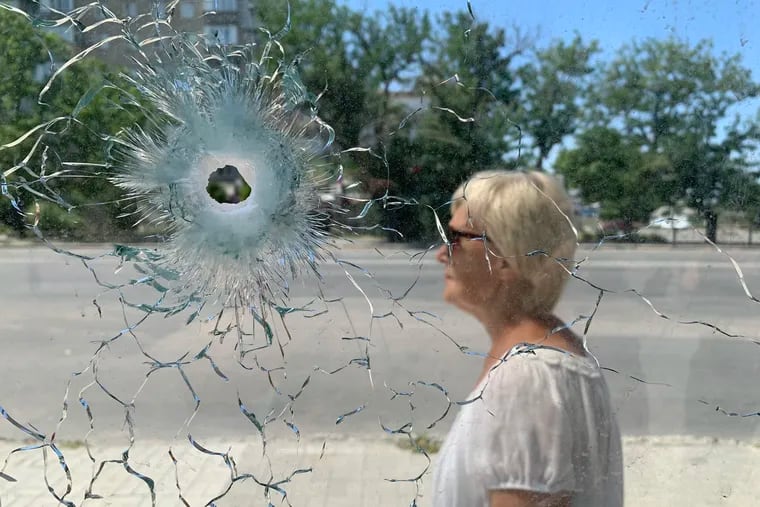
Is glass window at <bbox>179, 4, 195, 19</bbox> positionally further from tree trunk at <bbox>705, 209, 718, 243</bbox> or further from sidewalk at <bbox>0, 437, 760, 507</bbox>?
tree trunk at <bbox>705, 209, 718, 243</bbox>

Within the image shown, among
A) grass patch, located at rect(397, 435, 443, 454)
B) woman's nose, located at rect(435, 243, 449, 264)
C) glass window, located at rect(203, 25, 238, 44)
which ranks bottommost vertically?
grass patch, located at rect(397, 435, 443, 454)

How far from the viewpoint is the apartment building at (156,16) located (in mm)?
1031

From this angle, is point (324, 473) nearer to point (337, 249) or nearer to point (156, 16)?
point (337, 249)

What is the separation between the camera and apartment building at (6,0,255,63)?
1031mm

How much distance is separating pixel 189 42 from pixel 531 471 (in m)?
0.97

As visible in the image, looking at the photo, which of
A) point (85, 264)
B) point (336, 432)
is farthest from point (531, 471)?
point (85, 264)

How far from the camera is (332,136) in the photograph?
104 centimetres

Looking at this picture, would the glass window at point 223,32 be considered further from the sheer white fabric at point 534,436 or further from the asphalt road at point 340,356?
the sheer white fabric at point 534,436

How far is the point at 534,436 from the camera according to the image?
3.05ft

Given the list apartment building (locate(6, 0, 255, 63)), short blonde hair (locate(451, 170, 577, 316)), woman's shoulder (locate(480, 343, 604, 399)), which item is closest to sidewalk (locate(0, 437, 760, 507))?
woman's shoulder (locate(480, 343, 604, 399))

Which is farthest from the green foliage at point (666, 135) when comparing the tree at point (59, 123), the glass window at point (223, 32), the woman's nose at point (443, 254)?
the tree at point (59, 123)

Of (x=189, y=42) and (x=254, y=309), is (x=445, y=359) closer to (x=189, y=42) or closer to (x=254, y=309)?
(x=254, y=309)

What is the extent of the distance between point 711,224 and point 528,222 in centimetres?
36

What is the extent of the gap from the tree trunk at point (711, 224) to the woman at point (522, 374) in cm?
26
